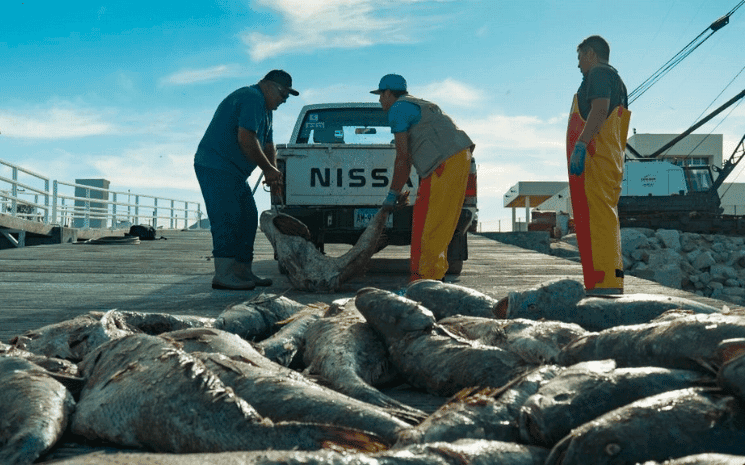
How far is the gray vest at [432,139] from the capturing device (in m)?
6.16

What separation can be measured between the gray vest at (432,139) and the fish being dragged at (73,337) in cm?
347

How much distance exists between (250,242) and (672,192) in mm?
28100

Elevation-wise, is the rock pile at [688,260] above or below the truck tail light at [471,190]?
below

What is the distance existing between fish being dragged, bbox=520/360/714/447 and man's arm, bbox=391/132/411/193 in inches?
172

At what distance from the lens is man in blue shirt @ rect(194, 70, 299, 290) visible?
21.4 ft

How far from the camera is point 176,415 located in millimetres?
1999

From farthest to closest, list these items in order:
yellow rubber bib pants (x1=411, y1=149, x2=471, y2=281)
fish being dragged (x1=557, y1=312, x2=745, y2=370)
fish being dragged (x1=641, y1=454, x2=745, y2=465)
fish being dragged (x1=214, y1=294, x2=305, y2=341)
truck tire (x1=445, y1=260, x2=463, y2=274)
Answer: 1. truck tire (x1=445, y1=260, x2=463, y2=274)
2. yellow rubber bib pants (x1=411, y1=149, x2=471, y2=281)
3. fish being dragged (x1=214, y1=294, x2=305, y2=341)
4. fish being dragged (x1=557, y1=312, x2=745, y2=370)
5. fish being dragged (x1=641, y1=454, x2=745, y2=465)

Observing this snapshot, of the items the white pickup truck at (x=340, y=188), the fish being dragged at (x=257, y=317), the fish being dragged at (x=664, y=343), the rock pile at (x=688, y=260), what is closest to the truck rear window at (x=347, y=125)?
the white pickup truck at (x=340, y=188)

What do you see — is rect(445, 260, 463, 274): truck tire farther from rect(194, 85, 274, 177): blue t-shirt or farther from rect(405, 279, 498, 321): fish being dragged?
rect(405, 279, 498, 321): fish being dragged

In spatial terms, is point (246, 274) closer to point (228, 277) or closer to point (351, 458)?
point (228, 277)

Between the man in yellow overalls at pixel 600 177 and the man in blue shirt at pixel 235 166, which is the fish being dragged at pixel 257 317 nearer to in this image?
the man in blue shirt at pixel 235 166

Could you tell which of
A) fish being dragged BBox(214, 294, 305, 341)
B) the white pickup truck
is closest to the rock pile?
the white pickup truck

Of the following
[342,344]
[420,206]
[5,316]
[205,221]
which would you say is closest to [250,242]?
[420,206]

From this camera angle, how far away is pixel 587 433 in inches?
64.6
